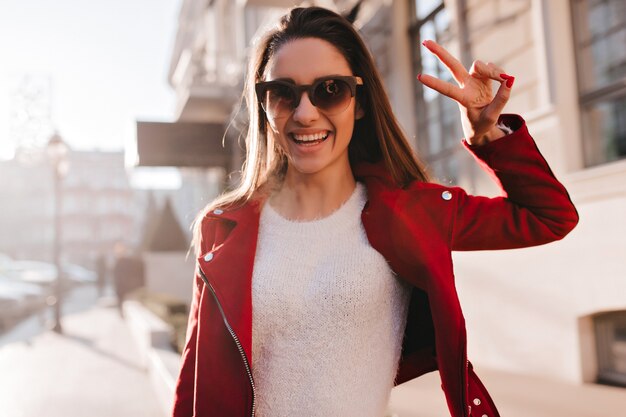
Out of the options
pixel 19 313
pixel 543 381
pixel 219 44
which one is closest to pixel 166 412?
pixel 543 381

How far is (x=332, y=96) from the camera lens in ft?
6.54

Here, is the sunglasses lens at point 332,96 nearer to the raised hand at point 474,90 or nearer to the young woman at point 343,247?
the young woman at point 343,247

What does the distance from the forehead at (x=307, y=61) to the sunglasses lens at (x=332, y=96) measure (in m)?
0.05

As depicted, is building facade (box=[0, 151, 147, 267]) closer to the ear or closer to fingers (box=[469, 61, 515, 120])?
the ear

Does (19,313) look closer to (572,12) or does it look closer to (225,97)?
(225,97)

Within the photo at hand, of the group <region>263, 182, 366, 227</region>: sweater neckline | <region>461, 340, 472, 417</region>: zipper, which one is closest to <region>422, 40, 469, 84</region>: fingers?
<region>263, 182, 366, 227</region>: sweater neckline

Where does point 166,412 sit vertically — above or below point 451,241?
below

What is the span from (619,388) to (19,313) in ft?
56.1

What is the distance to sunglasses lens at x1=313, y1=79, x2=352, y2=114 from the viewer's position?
6.51ft

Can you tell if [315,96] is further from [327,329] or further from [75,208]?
[75,208]

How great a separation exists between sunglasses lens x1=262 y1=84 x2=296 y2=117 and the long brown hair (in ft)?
0.61

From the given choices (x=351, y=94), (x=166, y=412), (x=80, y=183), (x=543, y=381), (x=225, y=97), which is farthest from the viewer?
(x=80, y=183)

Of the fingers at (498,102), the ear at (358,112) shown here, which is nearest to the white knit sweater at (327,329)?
the ear at (358,112)

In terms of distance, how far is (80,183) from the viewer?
248 feet
